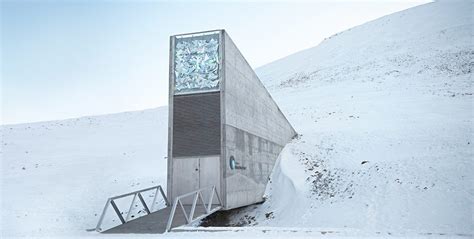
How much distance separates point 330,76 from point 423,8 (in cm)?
2669

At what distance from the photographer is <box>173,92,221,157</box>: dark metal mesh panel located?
11289mm

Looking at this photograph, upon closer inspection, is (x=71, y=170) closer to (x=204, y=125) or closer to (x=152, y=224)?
(x=204, y=125)

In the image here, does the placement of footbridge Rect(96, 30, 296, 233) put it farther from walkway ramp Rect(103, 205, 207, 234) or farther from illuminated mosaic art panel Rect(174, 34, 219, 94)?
walkway ramp Rect(103, 205, 207, 234)

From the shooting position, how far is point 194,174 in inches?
444

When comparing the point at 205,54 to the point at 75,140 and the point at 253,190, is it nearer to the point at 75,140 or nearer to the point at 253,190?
the point at 253,190

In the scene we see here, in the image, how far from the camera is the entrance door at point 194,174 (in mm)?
11148

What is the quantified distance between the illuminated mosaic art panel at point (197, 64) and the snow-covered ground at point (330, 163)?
17.4ft

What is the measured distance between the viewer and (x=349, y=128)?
1880 centimetres

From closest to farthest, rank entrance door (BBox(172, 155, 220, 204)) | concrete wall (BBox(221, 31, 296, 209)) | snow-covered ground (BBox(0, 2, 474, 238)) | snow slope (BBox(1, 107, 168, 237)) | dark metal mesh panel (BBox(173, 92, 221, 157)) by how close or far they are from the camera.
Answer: snow-covered ground (BBox(0, 2, 474, 238)) → entrance door (BBox(172, 155, 220, 204)) → dark metal mesh panel (BBox(173, 92, 221, 157)) → concrete wall (BBox(221, 31, 296, 209)) → snow slope (BBox(1, 107, 168, 237))

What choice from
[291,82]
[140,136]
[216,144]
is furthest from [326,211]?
[291,82]

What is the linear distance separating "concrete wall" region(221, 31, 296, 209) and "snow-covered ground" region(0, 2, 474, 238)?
994mm

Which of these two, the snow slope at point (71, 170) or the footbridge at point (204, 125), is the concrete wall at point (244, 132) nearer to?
the footbridge at point (204, 125)

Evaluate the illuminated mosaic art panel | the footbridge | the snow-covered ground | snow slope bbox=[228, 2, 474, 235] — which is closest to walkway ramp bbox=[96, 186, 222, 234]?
the footbridge

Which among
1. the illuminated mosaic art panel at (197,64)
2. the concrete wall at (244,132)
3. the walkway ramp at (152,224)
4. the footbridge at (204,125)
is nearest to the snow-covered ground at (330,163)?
the walkway ramp at (152,224)
